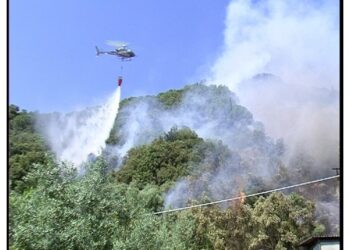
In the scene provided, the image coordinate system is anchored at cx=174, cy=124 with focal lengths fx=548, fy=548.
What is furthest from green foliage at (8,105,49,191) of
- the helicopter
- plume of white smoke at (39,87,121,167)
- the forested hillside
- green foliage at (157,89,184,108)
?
green foliage at (157,89,184,108)

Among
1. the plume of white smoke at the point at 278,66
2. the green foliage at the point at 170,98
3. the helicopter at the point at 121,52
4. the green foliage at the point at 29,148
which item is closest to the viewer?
the green foliage at the point at 29,148

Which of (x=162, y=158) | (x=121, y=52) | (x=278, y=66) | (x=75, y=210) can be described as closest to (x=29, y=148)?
(x=75, y=210)

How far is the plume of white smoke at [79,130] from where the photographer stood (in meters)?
3.12

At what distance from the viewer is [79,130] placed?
11.1 feet

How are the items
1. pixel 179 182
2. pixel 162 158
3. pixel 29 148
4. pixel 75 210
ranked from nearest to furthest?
1. pixel 29 148
2. pixel 75 210
3. pixel 162 158
4. pixel 179 182

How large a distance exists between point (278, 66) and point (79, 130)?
127 centimetres

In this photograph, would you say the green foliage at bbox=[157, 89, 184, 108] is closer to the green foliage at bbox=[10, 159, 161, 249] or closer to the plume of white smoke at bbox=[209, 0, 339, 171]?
the plume of white smoke at bbox=[209, 0, 339, 171]

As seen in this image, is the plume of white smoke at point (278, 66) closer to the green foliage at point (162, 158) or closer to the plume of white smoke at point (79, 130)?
the green foliage at point (162, 158)

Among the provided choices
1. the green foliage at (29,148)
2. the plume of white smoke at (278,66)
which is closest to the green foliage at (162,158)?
the plume of white smoke at (278,66)

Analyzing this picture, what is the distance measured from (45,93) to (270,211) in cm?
149

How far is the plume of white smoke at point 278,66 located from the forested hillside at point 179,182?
0.11m

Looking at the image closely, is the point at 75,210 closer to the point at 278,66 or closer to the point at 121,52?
the point at 121,52

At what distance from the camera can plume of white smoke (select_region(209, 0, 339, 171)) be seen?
2678 mm

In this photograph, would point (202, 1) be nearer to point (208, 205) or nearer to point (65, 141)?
point (65, 141)
